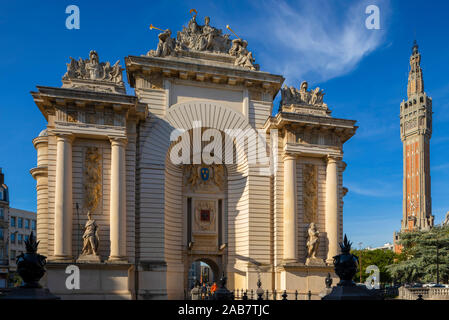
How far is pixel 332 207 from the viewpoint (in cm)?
3108

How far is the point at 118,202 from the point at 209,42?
13048mm

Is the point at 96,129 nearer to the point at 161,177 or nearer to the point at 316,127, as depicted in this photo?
the point at 161,177

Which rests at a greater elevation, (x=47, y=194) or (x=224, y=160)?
(x=224, y=160)

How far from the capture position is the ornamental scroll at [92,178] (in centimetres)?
2761

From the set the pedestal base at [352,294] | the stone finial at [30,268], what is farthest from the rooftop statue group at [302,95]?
the stone finial at [30,268]

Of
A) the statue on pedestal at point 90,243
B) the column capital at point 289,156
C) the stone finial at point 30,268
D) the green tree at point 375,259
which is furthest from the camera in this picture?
the green tree at point 375,259

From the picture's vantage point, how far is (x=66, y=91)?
2712 centimetres

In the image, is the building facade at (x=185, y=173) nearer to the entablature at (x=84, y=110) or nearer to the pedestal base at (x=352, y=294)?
the entablature at (x=84, y=110)

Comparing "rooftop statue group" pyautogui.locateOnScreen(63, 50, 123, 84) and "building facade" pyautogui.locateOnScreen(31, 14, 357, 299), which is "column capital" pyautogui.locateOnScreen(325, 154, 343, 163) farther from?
"rooftop statue group" pyautogui.locateOnScreen(63, 50, 123, 84)

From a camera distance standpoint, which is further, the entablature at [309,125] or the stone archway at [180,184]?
the entablature at [309,125]

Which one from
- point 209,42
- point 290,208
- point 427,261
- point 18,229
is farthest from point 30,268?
point 18,229

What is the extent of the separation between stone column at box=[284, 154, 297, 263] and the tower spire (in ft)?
339

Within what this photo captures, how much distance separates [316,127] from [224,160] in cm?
664
